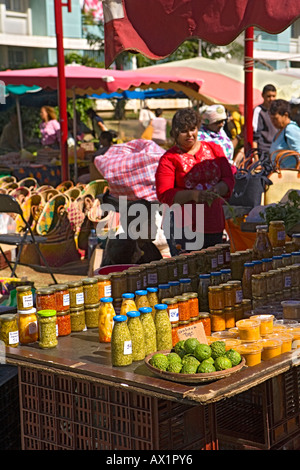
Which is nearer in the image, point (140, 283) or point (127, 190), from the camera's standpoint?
point (140, 283)

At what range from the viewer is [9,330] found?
371cm

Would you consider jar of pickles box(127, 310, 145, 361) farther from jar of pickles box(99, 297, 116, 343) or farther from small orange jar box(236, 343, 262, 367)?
small orange jar box(236, 343, 262, 367)

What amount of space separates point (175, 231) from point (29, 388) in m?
2.37

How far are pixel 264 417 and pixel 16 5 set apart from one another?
107ft

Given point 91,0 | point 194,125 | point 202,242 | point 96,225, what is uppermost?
point 91,0

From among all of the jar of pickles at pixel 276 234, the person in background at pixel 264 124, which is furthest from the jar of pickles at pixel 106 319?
the person in background at pixel 264 124

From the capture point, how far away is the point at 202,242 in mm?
5660

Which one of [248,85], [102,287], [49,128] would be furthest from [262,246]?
[49,128]

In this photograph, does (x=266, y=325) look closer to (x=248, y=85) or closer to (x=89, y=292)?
(x=89, y=292)

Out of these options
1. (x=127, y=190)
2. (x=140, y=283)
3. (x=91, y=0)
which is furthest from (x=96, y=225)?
(x=91, y=0)

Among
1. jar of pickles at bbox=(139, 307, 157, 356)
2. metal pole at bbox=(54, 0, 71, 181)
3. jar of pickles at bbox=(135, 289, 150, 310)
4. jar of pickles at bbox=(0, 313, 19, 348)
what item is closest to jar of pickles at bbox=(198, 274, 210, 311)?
jar of pickles at bbox=(135, 289, 150, 310)

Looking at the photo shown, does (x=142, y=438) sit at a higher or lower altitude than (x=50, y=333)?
lower

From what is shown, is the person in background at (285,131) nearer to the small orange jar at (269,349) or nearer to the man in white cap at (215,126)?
the man in white cap at (215,126)
